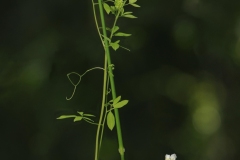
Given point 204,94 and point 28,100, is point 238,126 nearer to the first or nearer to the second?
point 204,94

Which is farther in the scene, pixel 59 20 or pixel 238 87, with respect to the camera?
pixel 238 87

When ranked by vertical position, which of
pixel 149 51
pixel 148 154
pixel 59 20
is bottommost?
pixel 148 154

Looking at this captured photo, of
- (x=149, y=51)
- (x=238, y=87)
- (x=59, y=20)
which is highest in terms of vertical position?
(x=59, y=20)

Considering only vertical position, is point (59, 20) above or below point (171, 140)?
above

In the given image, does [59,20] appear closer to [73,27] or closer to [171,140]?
[73,27]

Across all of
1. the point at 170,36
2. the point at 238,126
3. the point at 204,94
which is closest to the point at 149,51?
the point at 170,36

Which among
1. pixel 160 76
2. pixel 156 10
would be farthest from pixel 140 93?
pixel 156 10
